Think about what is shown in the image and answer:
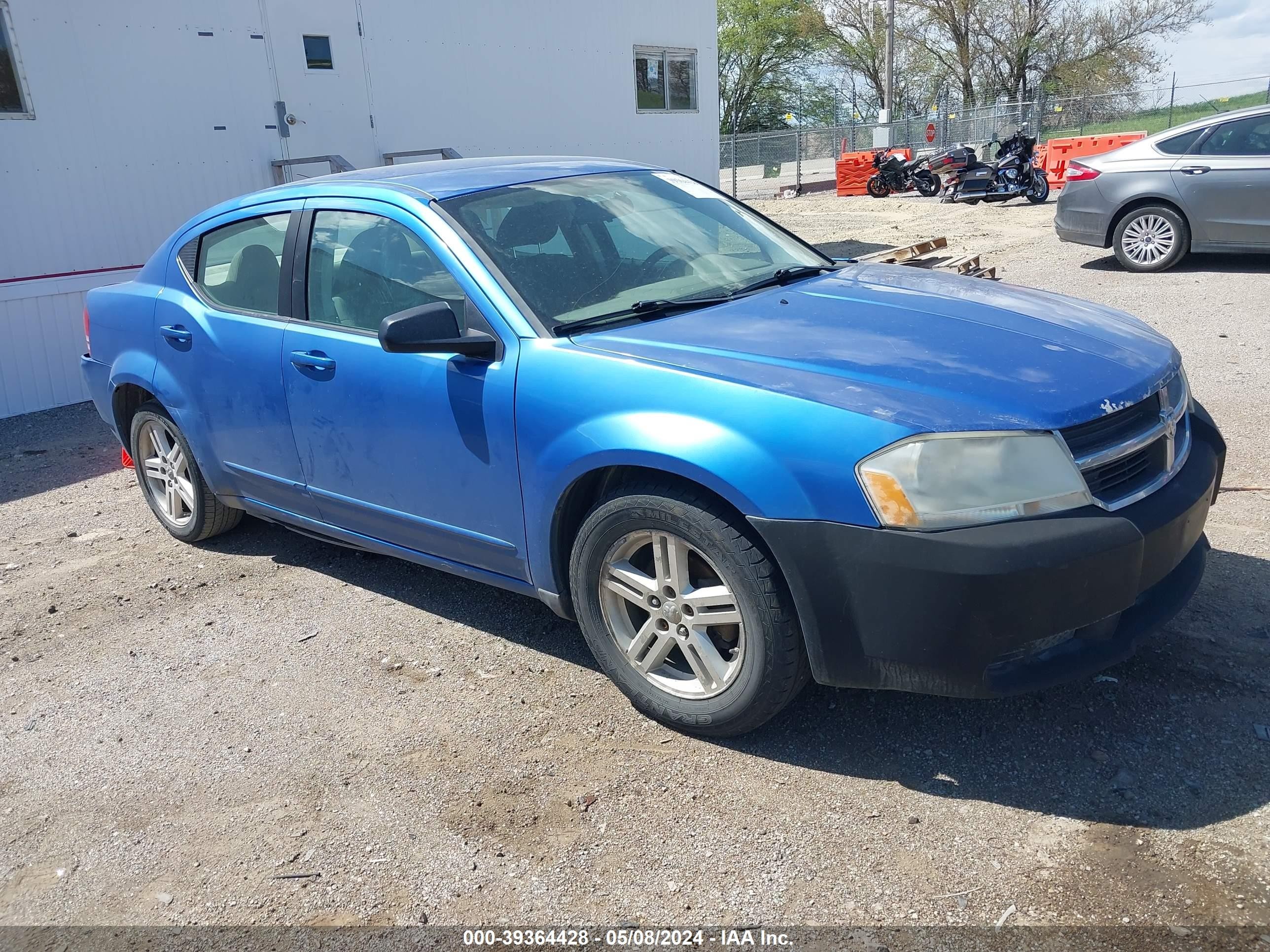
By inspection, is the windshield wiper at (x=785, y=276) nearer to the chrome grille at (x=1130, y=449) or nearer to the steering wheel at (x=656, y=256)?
the steering wheel at (x=656, y=256)

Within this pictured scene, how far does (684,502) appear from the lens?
2.94 metres

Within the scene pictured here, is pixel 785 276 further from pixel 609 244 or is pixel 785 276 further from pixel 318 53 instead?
pixel 318 53

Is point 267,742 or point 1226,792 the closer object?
point 1226,792

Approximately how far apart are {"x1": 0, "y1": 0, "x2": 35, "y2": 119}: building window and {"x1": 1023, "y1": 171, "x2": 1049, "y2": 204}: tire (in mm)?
16379

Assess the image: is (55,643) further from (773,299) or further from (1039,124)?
(1039,124)

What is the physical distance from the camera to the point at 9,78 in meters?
8.27

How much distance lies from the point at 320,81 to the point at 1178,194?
860 cm

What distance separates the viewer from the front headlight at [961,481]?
2611mm

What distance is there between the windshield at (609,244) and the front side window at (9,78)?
6.52 m

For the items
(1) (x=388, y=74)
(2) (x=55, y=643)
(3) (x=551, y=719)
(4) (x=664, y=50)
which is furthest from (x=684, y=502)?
(4) (x=664, y=50)

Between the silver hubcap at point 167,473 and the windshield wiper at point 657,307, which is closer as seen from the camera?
the windshield wiper at point 657,307

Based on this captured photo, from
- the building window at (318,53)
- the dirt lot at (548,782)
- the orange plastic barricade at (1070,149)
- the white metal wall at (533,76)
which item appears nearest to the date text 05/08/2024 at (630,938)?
the dirt lot at (548,782)

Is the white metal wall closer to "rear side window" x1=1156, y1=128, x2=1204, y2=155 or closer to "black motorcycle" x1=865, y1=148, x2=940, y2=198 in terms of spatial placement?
"rear side window" x1=1156, y1=128, x2=1204, y2=155

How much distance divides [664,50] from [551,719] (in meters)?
13.2
